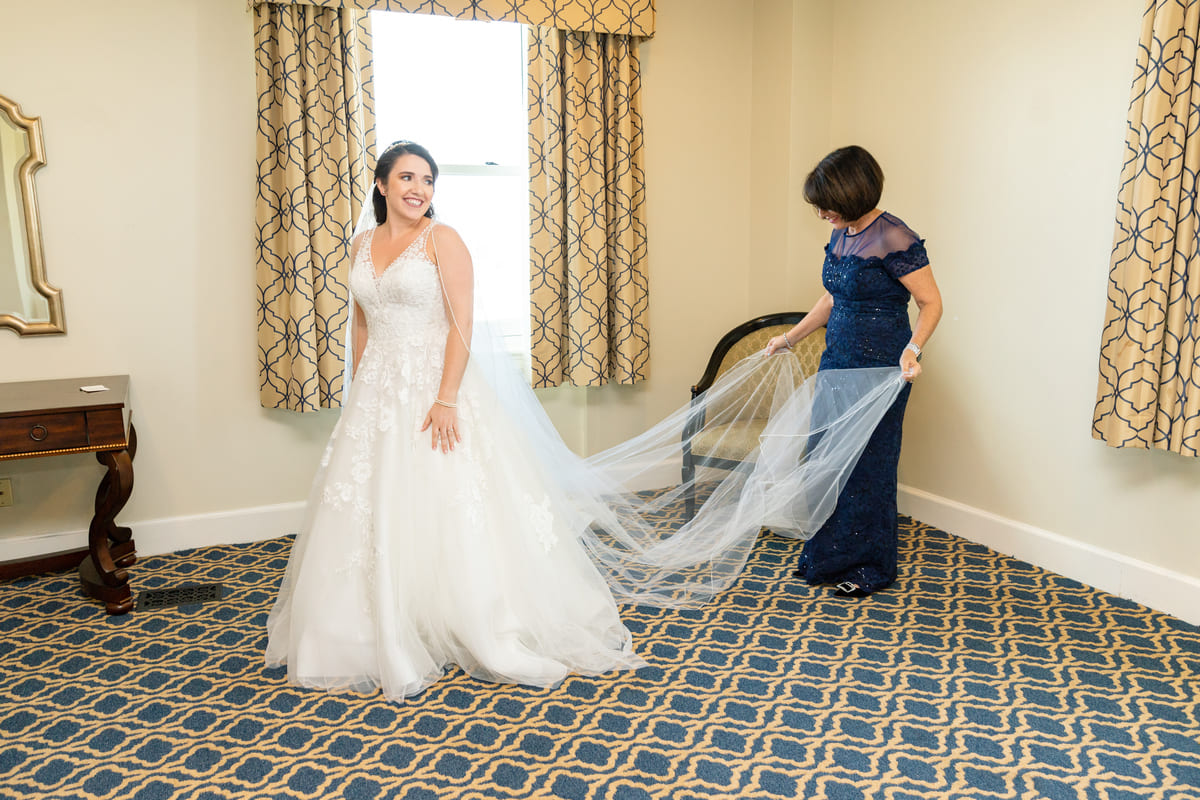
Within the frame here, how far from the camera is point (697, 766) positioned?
2287mm

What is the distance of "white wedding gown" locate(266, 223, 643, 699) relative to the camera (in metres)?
2.71

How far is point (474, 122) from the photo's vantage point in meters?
4.42

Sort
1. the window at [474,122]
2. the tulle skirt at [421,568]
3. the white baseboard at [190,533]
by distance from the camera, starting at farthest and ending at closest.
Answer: the window at [474,122], the white baseboard at [190,533], the tulle skirt at [421,568]

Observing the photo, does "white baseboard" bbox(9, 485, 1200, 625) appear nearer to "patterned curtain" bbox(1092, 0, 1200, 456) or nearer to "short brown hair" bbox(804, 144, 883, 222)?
"patterned curtain" bbox(1092, 0, 1200, 456)

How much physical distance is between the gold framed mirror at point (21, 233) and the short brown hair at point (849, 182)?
Result: 319 centimetres

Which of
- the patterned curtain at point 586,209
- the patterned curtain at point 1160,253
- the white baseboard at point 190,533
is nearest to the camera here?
the patterned curtain at point 1160,253

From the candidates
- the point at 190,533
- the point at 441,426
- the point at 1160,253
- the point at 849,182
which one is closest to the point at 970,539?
the point at 1160,253

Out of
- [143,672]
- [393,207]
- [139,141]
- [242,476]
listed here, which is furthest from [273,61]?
[143,672]

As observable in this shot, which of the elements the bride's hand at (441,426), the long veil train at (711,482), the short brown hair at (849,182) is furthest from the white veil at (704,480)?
the short brown hair at (849,182)

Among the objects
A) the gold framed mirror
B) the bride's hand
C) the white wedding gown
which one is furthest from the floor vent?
the bride's hand

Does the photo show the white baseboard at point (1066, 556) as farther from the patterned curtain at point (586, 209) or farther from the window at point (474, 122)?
the window at point (474, 122)

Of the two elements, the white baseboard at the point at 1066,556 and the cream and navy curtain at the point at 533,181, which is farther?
the cream and navy curtain at the point at 533,181

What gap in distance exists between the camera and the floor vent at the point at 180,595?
3.44 m

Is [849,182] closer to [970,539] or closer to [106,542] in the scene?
[970,539]
